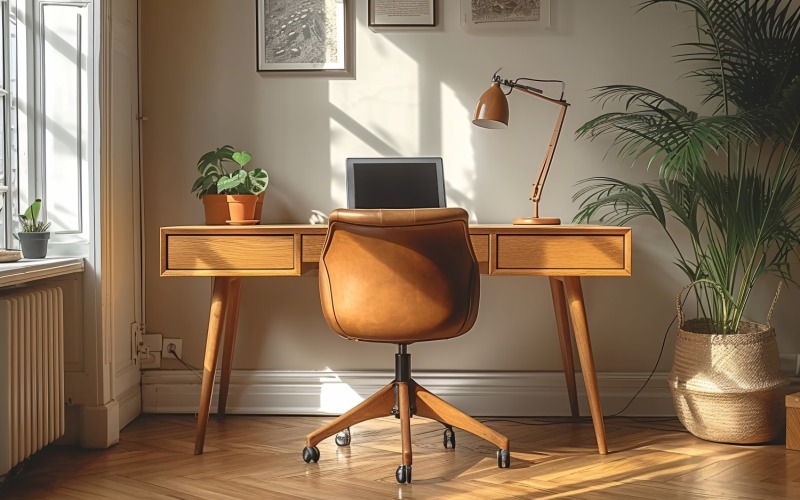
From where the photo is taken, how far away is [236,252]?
8.96ft

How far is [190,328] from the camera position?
11.1ft

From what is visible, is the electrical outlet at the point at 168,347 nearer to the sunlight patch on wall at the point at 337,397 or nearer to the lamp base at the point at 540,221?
the sunlight patch on wall at the point at 337,397

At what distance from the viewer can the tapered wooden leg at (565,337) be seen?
311 cm

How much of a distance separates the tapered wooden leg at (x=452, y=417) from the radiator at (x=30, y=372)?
114 cm

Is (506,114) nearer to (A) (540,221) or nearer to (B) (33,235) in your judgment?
(A) (540,221)

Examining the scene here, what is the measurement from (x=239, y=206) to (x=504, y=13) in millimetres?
1288

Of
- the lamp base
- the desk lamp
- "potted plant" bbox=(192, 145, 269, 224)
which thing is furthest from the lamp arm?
"potted plant" bbox=(192, 145, 269, 224)

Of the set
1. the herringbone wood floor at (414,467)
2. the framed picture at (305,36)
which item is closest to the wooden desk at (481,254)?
the herringbone wood floor at (414,467)

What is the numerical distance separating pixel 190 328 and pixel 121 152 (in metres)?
0.75

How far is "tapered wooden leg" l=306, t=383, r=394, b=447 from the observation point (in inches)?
104

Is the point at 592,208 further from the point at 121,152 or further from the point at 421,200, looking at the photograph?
the point at 121,152

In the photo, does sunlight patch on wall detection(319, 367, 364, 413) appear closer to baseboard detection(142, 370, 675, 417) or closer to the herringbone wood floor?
baseboard detection(142, 370, 675, 417)

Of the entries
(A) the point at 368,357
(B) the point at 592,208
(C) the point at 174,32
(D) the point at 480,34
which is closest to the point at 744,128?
(B) the point at 592,208

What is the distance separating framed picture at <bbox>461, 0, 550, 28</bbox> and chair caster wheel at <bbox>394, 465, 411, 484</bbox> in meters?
1.76
